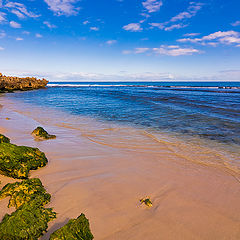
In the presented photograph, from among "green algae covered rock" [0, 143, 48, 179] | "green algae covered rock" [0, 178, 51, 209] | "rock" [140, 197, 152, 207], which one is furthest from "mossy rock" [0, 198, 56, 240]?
"rock" [140, 197, 152, 207]

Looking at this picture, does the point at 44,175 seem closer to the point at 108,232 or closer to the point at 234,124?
the point at 108,232

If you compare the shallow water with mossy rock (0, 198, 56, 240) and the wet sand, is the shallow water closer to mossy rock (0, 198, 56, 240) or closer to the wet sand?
the wet sand

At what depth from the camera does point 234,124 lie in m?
10.5

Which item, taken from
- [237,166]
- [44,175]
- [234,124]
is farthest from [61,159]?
[234,124]

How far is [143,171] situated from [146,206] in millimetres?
1437

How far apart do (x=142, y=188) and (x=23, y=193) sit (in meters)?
2.36

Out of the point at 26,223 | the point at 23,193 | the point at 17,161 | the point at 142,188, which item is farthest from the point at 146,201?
the point at 17,161

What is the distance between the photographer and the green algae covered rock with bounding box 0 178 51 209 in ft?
10.1

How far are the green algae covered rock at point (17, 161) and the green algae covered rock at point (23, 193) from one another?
26.9 inches

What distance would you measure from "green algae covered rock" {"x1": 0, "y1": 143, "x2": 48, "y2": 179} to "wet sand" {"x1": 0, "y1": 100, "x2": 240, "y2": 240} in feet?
0.63

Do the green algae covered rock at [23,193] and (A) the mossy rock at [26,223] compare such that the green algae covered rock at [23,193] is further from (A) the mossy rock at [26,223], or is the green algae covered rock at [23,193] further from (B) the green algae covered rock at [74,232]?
(B) the green algae covered rock at [74,232]

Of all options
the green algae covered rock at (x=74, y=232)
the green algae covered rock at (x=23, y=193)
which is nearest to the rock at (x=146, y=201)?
the green algae covered rock at (x=74, y=232)

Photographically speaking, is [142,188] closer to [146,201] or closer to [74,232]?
[146,201]

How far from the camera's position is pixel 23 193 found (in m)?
3.19
